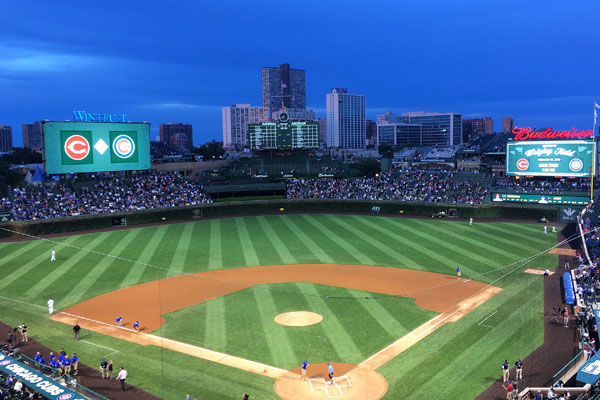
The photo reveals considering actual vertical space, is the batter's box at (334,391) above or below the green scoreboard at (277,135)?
below

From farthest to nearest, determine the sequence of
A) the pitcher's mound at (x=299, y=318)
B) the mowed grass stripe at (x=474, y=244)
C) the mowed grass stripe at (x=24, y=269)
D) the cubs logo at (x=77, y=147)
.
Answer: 1. the cubs logo at (x=77, y=147)
2. the mowed grass stripe at (x=474, y=244)
3. the mowed grass stripe at (x=24, y=269)
4. the pitcher's mound at (x=299, y=318)

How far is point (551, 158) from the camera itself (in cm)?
5472

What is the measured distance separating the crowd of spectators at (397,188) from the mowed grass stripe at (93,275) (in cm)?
2861

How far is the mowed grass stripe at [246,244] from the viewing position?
39.0m

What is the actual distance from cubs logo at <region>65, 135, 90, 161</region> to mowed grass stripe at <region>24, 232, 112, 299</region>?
11910mm

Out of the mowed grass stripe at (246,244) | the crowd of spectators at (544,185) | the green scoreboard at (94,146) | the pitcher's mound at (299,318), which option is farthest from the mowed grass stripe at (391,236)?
the green scoreboard at (94,146)

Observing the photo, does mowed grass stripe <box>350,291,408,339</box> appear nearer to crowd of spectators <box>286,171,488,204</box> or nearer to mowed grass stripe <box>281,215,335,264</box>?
mowed grass stripe <box>281,215,335,264</box>

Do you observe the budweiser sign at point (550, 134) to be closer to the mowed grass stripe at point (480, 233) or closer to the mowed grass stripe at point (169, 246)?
the mowed grass stripe at point (480, 233)

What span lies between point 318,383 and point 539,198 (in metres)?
45.9

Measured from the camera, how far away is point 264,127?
83.8 meters

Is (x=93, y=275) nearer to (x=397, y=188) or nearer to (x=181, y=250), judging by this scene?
(x=181, y=250)

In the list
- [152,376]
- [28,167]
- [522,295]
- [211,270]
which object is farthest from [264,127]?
[152,376]

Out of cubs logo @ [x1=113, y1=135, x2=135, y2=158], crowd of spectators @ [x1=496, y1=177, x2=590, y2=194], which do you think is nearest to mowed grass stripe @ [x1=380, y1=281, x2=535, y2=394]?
crowd of spectators @ [x1=496, y1=177, x2=590, y2=194]

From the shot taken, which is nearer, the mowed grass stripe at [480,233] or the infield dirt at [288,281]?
the infield dirt at [288,281]
